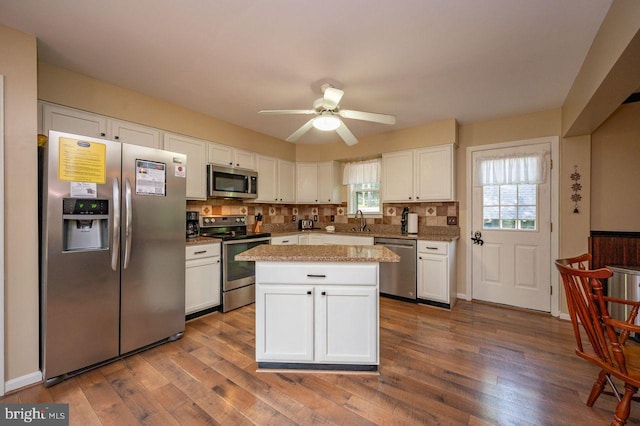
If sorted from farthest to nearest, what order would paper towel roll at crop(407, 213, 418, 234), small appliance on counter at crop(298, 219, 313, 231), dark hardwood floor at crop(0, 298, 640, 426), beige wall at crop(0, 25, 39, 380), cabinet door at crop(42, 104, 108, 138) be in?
small appliance on counter at crop(298, 219, 313, 231), paper towel roll at crop(407, 213, 418, 234), cabinet door at crop(42, 104, 108, 138), beige wall at crop(0, 25, 39, 380), dark hardwood floor at crop(0, 298, 640, 426)

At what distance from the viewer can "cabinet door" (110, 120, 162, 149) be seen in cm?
265

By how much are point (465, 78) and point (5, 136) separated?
3.51 m

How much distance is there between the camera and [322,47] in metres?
2.00

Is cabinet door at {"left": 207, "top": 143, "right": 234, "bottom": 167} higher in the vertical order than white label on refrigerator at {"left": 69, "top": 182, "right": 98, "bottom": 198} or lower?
higher

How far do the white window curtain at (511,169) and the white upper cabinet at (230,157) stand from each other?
10.3 ft

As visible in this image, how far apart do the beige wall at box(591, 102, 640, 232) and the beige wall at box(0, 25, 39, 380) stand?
5.07m

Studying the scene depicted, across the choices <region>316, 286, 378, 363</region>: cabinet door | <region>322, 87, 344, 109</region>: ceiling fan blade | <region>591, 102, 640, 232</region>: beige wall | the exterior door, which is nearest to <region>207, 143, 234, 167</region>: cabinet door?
<region>322, 87, 344, 109</region>: ceiling fan blade

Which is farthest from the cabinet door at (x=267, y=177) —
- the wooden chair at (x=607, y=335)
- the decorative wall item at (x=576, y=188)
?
the decorative wall item at (x=576, y=188)

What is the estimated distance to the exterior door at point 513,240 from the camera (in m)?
3.21

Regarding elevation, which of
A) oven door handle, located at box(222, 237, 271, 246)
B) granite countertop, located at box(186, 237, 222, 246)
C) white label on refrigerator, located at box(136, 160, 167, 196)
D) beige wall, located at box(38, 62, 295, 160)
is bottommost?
oven door handle, located at box(222, 237, 271, 246)

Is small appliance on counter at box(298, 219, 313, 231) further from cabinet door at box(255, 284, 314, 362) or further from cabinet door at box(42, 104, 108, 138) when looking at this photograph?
cabinet door at box(42, 104, 108, 138)

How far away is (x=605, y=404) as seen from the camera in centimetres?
167

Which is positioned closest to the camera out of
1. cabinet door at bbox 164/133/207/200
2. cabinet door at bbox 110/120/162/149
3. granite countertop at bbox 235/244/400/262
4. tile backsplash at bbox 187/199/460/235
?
granite countertop at bbox 235/244/400/262

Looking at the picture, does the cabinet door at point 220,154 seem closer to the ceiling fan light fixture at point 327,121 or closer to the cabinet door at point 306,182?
the cabinet door at point 306,182
